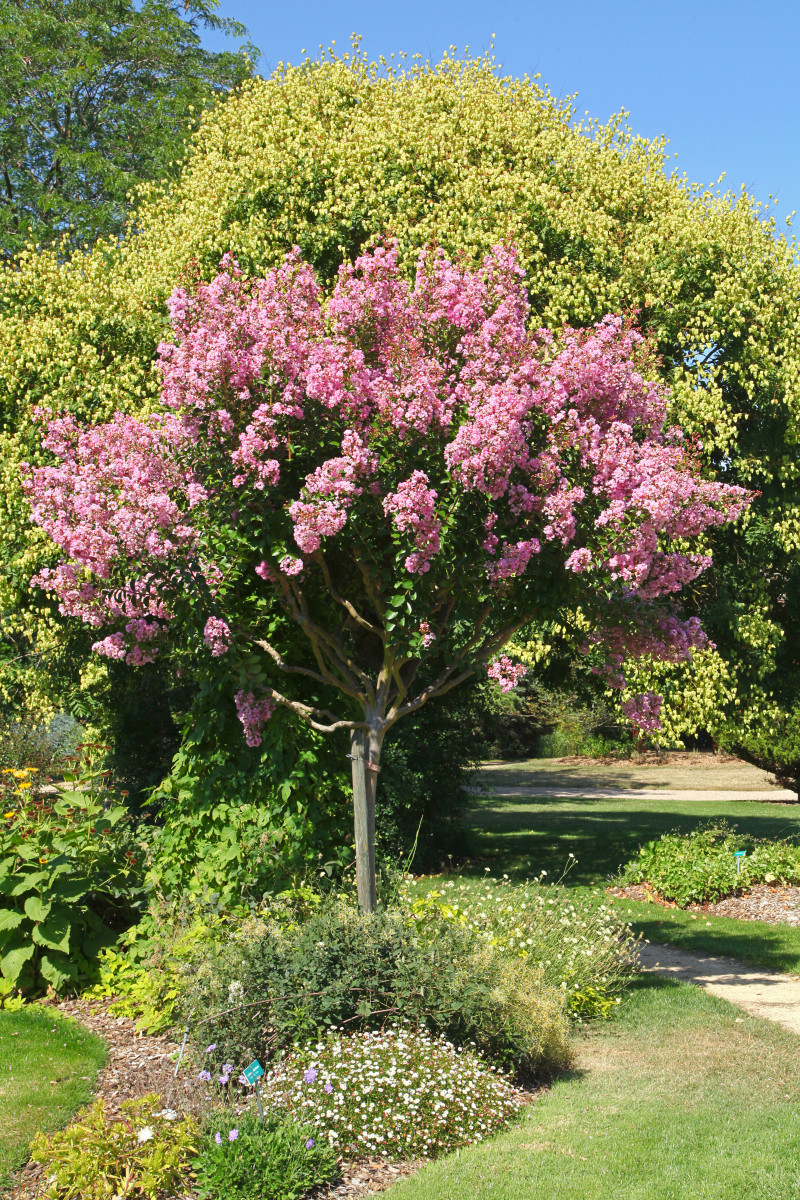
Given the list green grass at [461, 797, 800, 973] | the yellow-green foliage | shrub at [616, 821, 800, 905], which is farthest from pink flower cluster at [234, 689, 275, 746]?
shrub at [616, 821, 800, 905]

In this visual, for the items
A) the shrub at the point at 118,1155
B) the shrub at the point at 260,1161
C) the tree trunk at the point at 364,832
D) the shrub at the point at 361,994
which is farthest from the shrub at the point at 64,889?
the shrub at the point at 260,1161

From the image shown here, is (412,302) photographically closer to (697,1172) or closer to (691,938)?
(697,1172)

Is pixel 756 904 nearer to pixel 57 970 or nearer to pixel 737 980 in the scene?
pixel 737 980

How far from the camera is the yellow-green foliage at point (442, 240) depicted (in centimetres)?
1180

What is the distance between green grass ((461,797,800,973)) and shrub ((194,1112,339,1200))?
497 cm

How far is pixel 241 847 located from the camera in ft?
22.9

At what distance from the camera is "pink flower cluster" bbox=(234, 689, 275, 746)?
6355 mm

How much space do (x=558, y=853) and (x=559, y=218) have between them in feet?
29.1

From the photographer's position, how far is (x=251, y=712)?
6.36 meters

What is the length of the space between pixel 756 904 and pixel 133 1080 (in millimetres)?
7419

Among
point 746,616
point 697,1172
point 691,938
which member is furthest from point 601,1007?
point 746,616

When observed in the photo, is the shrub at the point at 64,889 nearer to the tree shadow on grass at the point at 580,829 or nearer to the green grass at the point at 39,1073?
the green grass at the point at 39,1073

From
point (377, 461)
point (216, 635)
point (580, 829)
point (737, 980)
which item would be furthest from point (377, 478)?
point (580, 829)

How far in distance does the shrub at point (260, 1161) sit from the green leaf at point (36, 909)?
2358 mm
